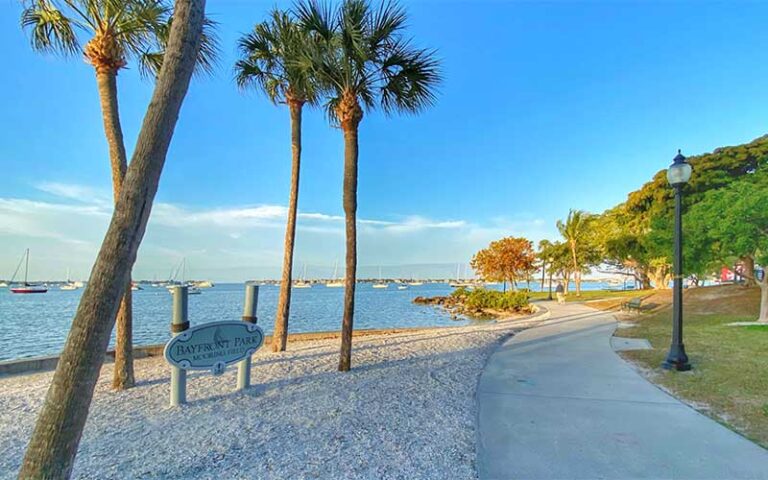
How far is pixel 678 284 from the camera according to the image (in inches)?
269

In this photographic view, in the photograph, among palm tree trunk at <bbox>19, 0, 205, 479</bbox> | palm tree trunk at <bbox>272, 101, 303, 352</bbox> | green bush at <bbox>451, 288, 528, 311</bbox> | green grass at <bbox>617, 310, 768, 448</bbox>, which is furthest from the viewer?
green bush at <bbox>451, 288, 528, 311</bbox>

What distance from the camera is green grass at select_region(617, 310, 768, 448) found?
14.4 feet

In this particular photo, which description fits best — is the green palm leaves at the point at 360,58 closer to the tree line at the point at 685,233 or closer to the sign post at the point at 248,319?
the sign post at the point at 248,319

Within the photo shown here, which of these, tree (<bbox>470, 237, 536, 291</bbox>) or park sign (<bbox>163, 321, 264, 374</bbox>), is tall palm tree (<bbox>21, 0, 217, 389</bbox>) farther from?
tree (<bbox>470, 237, 536, 291</bbox>)

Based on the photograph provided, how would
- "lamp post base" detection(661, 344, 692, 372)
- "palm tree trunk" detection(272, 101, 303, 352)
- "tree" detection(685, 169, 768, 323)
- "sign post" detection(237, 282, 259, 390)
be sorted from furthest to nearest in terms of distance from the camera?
"tree" detection(685, 169, 768, 323) → "palm tree trunk" detection(272, 101, 303, 352) → "lamp post base" detection(661, 344, 692, 372) → "sign post" detection(237, 282, 259, 390)

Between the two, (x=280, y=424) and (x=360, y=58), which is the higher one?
(x=360, y=58)

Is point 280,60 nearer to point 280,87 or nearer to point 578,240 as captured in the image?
point 280,87

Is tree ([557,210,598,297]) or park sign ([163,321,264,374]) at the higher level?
tree ([557,210,598,297])

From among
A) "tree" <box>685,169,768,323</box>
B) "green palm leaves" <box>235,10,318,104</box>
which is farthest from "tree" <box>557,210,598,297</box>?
"green palm leaves" <box>235,10,318,104</box>

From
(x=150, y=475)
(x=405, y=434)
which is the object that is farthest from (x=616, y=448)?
(x=150, y=475)

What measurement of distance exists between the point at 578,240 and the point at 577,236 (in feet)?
2.07

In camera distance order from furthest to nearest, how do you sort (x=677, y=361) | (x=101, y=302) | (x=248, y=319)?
(x=677, y=361) → (x=248, y=319) → (x=101, y=302)

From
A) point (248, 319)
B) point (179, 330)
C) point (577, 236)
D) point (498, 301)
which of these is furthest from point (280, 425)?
point (577, 236)

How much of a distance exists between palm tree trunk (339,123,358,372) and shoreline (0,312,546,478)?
451 millimetres
